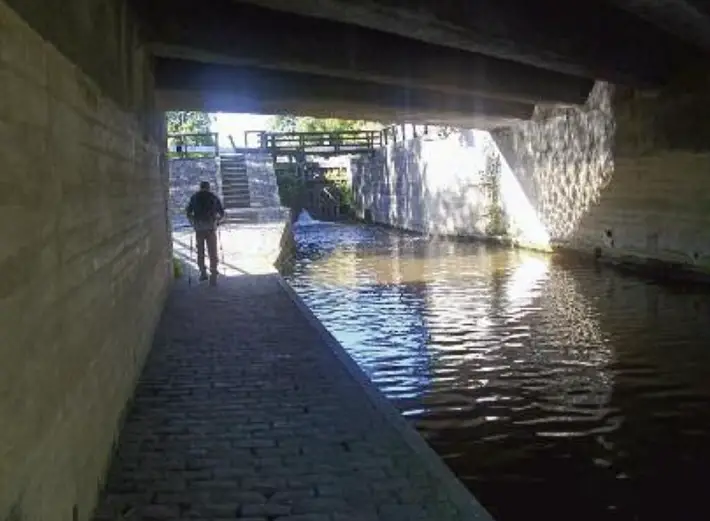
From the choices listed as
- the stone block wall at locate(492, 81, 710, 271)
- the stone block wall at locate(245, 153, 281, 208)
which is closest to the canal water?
the stone block wall at locate(492, 81, 710, 271)

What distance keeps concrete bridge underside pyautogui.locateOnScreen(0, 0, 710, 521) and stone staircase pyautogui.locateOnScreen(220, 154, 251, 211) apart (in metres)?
10.8

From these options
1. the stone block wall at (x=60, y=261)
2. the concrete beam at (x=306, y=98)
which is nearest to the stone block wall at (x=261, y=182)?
the concrete beam at (x=306, y=98)

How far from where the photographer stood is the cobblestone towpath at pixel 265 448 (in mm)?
4934

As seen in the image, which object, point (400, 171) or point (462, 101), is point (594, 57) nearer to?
point (462, 101)

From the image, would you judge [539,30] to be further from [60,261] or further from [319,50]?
[60,261]

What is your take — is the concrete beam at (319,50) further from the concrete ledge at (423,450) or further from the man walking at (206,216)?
the concrete ledge at (423,450)

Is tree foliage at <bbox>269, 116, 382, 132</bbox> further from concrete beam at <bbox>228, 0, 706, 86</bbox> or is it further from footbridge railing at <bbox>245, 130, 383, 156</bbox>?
concrete beam at <bbox>228, 0, 706, 86</bbox>

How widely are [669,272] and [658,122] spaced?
3.16 metres

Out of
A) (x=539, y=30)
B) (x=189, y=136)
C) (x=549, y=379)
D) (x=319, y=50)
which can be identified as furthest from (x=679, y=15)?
(x=189, y=136)

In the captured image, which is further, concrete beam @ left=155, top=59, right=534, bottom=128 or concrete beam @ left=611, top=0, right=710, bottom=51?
concrete beam @ left=155, top=59, right=534, bottom=128

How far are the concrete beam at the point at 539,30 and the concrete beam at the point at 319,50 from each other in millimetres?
1852

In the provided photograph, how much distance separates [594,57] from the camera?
15.8 metres

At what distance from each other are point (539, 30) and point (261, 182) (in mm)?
24372

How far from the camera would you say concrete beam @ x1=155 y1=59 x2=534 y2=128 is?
661 inches
